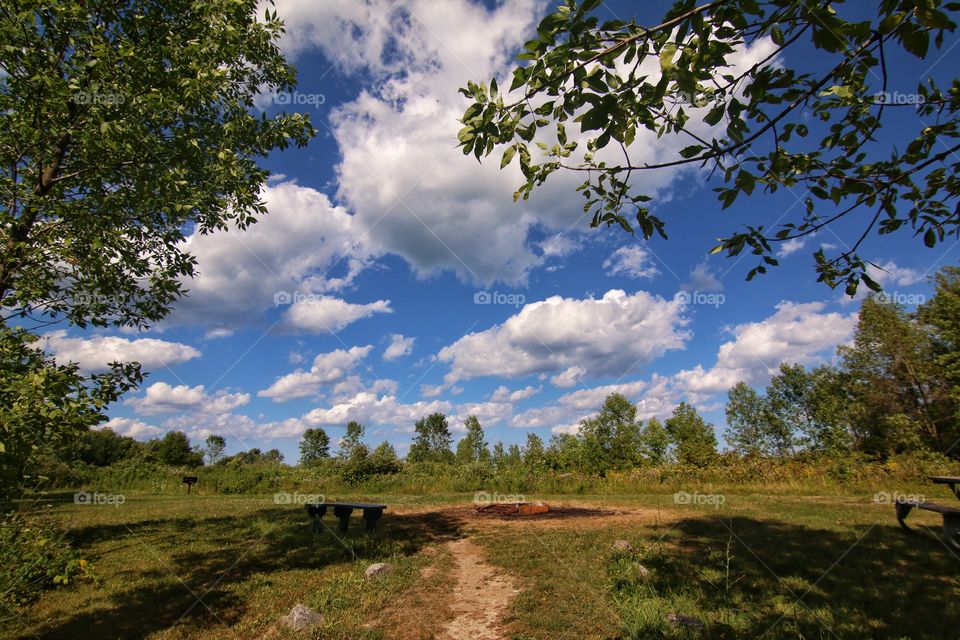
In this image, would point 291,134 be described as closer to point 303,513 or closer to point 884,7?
point 884,7

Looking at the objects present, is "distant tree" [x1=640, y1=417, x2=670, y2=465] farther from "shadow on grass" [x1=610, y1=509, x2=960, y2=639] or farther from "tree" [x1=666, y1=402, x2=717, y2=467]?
"shadow on grass" [x1=610, y1=509, x2=960, y2=639]

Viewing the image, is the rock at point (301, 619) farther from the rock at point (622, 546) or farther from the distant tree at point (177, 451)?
the distant tree at point (177, 451)

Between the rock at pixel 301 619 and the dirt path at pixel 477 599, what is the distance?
1.74m

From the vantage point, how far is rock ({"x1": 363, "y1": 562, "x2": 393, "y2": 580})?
7.64 meters

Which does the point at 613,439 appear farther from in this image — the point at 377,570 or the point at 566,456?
the point at 377,570

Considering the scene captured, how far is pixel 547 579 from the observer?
24.4 feet

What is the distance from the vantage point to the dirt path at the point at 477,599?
572cm

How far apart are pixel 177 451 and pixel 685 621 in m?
71.0

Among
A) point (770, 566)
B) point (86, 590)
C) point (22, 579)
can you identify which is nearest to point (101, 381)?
point (22, 579)

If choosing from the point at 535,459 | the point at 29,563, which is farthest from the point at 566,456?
the point at 29,563

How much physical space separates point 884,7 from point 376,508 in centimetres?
1193
